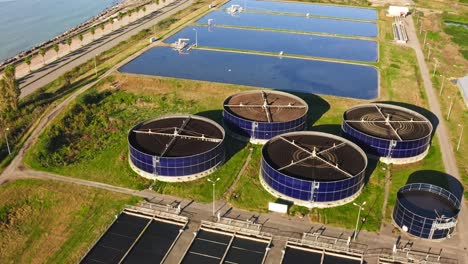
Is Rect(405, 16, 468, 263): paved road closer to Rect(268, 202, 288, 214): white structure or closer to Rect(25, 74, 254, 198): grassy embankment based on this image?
Rect(268, 202, 288, 214): white structure

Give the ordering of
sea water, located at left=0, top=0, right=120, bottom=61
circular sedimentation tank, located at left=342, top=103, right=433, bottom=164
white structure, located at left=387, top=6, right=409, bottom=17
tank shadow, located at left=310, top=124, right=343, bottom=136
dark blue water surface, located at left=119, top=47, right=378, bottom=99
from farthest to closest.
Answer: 1. white structure, located at left=387, top=6, right=409, bottom=17
2. sea water, located at left=0, top=0, right=120, bottom=61
3. dark blue water surface, located at left=119, top=47, right=378, bottom=99
4. tank shadow, located at left=310, top=124, right=343, bottom=136
5. circular sedimentation tank, located at left=342, top=103, right=433, bottom=164

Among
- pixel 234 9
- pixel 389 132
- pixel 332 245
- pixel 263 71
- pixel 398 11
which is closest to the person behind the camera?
pixel 332 245

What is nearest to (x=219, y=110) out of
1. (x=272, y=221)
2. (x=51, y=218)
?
(x=272, y=221)

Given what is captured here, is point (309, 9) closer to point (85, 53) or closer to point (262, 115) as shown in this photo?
point (85, 53)

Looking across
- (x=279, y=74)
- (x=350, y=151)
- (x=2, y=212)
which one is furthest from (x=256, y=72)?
(x=2, y=212)

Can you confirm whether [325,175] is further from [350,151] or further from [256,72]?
[256,72]

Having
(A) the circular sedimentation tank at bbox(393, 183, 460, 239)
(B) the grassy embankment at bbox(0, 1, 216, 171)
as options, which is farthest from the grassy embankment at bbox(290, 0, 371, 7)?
(A) the circular sedimentation tank at bbox(393, 183, 460, 239)

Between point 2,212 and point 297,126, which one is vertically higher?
point 297,126
